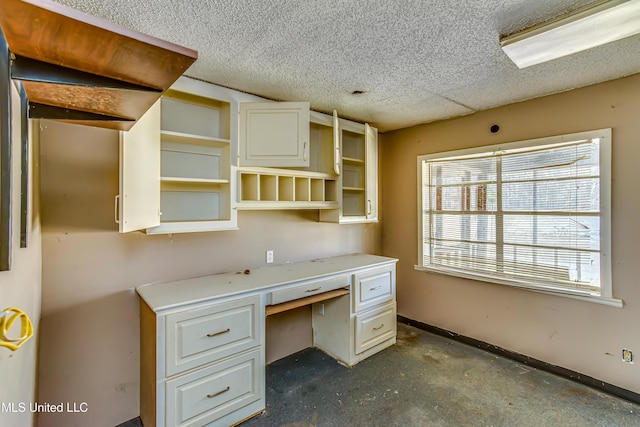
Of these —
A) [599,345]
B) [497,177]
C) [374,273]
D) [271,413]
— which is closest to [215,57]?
[374,273]

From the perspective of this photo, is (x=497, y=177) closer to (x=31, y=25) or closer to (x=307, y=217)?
(x=307, y=217)

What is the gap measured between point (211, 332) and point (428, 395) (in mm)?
1681

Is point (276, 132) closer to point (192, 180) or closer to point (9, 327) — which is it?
point (192, 180)

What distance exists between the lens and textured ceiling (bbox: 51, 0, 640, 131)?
140 centimetres

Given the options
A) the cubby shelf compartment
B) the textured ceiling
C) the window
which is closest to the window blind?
the window

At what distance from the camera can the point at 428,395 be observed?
7.43 feet

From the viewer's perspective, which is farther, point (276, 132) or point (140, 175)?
point (276, 132)

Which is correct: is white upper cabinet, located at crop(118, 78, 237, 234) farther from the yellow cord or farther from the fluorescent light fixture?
the fluorescent light fixture

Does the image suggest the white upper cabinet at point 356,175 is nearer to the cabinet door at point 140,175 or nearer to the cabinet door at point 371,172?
the cabinet door at point 371,172

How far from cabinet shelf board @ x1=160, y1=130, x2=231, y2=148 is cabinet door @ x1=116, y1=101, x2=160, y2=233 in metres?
0.23

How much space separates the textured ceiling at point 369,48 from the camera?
1404 millimetres

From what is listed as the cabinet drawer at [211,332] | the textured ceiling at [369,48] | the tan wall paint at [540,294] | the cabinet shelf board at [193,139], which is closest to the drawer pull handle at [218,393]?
the cabinet drawer at [211,332]

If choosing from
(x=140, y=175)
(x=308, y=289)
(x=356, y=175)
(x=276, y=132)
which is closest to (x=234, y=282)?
(x=308, y=289)

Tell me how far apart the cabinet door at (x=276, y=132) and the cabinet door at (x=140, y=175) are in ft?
2.31
